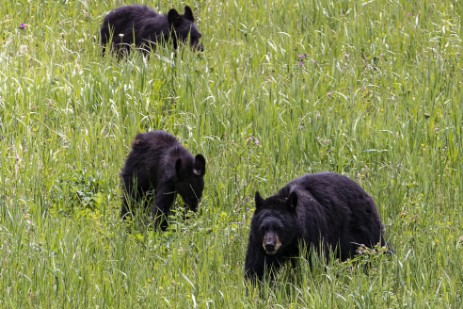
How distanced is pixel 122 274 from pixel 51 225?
793mm

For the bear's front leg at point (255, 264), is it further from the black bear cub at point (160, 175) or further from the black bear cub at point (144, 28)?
the black bear cub at point (144, 28)

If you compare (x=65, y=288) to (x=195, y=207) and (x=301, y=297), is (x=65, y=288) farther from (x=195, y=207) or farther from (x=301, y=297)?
(x=195, y=207)

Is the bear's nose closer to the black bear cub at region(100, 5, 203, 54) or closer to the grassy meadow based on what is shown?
the grassy meadow

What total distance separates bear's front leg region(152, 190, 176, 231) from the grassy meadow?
0.10 m

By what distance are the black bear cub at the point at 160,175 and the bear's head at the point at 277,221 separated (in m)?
1.04

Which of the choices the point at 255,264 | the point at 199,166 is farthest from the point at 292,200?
the point at 199,166

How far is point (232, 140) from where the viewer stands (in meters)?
7.35

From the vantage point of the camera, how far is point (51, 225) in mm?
6117

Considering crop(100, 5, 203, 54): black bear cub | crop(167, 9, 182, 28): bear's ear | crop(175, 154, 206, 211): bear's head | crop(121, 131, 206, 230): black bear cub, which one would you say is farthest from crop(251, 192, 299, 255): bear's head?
crop(167, 9, 182, 28): bear's ear

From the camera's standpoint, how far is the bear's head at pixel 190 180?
6785 mm

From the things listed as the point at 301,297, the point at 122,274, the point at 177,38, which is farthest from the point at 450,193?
the point at 177,38

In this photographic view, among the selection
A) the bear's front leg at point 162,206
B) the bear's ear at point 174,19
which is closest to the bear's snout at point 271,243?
the bear's front leg at point 162,206

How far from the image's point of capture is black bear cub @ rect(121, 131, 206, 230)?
680 centimetres

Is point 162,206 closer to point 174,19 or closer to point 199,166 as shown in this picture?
point 199,166
